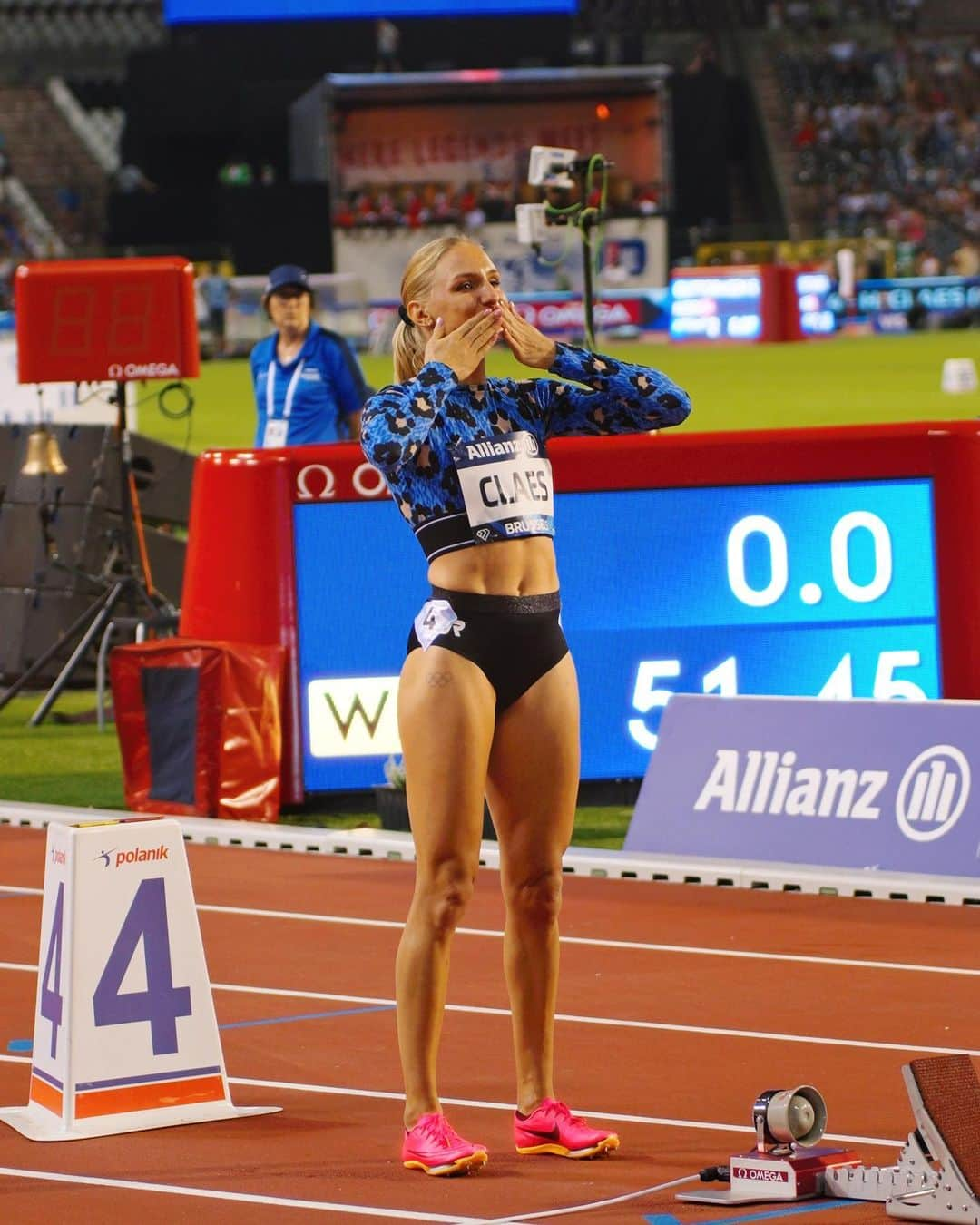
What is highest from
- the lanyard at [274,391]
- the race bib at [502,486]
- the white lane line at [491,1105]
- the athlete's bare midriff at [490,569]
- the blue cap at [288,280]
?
the blue cap at [288,280]

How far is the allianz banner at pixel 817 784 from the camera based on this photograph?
8.26m

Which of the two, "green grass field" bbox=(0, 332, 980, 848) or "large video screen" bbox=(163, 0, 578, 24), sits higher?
Answer: "large video screen" bbox=(163, 0, 578, 24)

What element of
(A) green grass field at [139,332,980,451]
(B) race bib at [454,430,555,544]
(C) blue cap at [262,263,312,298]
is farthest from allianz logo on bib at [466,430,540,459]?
(A) green grass field at [139,332,980,451]

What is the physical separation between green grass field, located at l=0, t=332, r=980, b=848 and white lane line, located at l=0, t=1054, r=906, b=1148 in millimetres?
3413

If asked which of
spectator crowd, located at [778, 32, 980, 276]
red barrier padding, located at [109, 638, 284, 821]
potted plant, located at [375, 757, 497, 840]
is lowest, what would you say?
potted plant, located at [375, 757, 497, 840]

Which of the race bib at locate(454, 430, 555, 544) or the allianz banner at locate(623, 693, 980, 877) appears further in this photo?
the allianz banner at locate(623, 693, 980, 877)

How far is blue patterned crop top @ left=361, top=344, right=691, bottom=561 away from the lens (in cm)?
490

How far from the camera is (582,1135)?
5.10 metres

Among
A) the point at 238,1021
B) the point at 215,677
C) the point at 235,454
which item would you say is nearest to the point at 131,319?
the point at 235,454

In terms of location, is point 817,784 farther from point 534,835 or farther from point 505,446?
point 505,446

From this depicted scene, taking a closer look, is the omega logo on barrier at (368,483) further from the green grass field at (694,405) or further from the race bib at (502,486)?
the race bib at (502,486)

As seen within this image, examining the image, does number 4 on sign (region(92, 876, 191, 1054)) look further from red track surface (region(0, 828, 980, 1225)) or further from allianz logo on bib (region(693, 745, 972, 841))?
allianz logo on bib (region(693, 745, 972, 841))

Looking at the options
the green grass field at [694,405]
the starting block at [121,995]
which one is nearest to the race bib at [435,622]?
the starting block at [121,995]

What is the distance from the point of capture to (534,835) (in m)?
5.05
